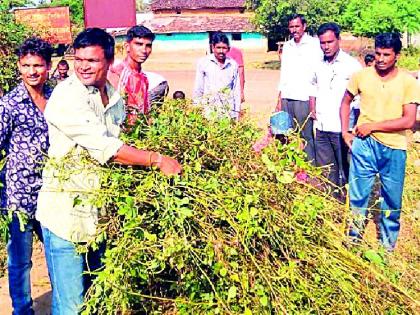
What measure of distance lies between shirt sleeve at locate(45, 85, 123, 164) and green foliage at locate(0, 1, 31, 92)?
11.7 ft

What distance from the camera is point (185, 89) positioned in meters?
18.2

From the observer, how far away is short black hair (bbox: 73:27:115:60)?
257 cm

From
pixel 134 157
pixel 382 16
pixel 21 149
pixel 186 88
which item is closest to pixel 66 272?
pixel 134 157

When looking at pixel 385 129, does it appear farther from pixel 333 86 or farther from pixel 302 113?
pixel 302 113

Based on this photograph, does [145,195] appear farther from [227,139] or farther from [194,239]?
[227,139]

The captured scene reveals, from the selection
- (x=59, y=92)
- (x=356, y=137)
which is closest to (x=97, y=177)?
(x=59, y=92)

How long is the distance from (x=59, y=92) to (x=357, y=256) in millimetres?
1569

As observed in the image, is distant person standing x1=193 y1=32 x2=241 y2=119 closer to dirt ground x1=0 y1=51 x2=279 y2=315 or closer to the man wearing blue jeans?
dirt ground x1=0 y1=51 x2=279 y2=315

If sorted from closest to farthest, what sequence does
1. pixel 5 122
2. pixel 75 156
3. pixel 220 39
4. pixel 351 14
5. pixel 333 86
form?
pixel 75 156
pixel 5 122
pixel 333 86
pixel 220 39
pixel 351 14

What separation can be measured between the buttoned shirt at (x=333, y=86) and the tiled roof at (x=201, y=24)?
107ft

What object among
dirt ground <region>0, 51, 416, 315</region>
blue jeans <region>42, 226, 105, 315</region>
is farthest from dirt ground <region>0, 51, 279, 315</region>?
blue jeans <region>42, 226, 105, 315</region>

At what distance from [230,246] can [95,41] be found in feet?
3.58

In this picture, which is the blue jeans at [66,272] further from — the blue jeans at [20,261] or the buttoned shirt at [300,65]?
the buttoned shirt at [300,65]

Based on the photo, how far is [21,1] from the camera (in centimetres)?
859
